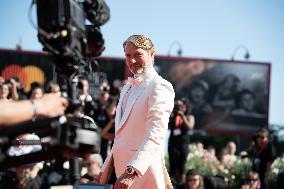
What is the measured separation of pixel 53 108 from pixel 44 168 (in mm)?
7289

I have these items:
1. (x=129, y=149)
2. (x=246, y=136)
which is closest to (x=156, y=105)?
(x=129, y=149)

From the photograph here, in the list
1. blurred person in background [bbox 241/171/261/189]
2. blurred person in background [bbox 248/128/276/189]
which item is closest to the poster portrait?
blurred person in background [bbox 248/128/276/189]

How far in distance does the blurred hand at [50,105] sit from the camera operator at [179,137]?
866cm

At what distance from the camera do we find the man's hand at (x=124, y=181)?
5.02 metres

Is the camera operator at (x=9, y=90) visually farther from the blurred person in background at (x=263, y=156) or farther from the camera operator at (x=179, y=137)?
the blurred person in background at (x=263, y=156)

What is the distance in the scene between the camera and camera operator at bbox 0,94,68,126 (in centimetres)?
334

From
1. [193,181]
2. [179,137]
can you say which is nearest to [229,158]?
[179,137]

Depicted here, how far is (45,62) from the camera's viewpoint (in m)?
21.3

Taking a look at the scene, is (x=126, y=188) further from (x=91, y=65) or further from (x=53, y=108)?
(x=91, y=65)

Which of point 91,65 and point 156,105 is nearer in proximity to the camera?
point 156,105

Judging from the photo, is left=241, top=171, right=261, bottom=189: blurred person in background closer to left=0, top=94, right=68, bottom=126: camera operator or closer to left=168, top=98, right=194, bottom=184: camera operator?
left=168, top=98, right=194, bottom=184: camera operator

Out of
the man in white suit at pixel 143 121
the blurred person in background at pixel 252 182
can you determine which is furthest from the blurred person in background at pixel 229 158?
the man in white suit at pixel 143 121

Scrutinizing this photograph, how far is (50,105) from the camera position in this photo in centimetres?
337

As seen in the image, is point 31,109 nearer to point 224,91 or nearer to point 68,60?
point 68,60
